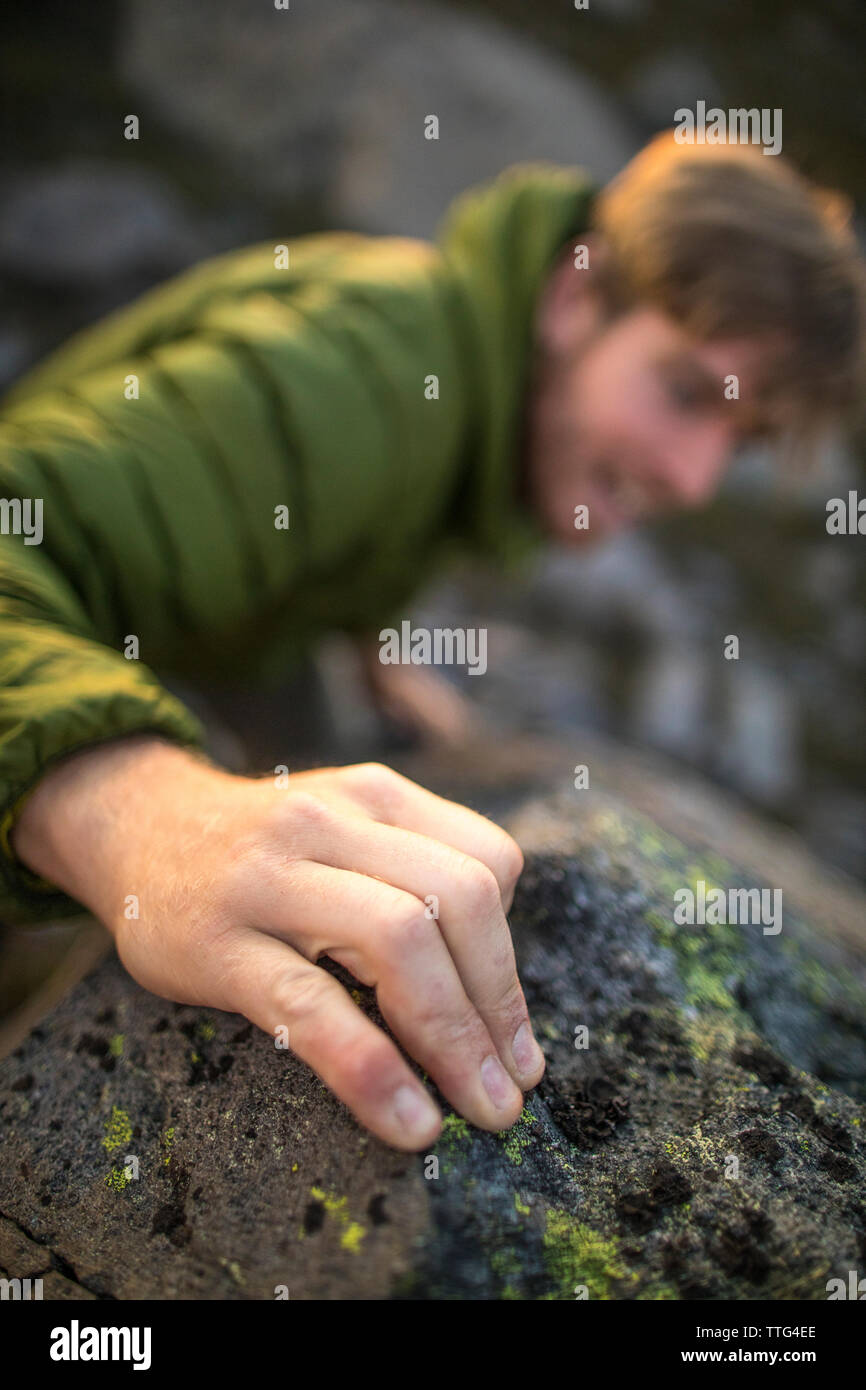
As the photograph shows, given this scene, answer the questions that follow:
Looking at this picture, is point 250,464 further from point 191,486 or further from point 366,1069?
point 366,1069

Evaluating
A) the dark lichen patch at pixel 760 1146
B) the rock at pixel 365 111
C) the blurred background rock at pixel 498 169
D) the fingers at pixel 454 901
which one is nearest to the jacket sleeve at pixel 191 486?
the fingers at pixel 454 901

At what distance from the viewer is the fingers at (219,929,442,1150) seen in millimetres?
646

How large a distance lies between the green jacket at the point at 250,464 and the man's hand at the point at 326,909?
0.10m

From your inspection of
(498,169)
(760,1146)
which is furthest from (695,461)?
(498,169)

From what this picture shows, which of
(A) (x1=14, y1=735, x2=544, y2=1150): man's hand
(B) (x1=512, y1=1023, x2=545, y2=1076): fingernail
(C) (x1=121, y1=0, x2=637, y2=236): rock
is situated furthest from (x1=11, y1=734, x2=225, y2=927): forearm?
(C) (x1=121, y1=0, x2=637, y2=236): rock

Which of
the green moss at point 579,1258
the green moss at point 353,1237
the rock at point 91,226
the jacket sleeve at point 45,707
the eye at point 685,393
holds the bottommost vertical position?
the green moss at point 579,1258

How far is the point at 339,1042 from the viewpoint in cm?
65

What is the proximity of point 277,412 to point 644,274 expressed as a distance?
846 mm

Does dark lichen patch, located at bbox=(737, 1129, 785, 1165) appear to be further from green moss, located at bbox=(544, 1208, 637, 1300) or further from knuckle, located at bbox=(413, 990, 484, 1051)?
knuckle, located at bbox=(413, 990, 484, 1051)

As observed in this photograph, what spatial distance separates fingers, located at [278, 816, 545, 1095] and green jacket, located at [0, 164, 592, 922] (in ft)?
0.97

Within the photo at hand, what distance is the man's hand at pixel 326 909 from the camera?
2.22 ft

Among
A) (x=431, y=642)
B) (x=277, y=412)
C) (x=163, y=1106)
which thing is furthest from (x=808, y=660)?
(x=163, y=1106)

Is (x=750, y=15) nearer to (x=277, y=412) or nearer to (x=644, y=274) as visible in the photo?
(x=644, y=274)

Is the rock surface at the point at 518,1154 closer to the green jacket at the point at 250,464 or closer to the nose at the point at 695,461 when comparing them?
the green jacket at the point at 250,464
